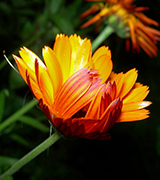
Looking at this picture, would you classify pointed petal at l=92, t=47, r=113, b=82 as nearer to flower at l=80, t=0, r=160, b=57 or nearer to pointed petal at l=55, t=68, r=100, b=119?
pointed petal at l=55, t=68, r=100, b=119

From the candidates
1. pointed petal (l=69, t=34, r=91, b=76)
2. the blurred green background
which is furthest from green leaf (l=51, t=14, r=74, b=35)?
pointed petal (l=69, t=34, r=91, b=76)

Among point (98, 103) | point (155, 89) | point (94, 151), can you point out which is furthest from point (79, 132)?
point (155, 89)

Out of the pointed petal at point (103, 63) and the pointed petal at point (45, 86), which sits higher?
the pointed petal at point (45, 86)

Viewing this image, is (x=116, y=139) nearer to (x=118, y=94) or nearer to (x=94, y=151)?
(x=94, y=151)

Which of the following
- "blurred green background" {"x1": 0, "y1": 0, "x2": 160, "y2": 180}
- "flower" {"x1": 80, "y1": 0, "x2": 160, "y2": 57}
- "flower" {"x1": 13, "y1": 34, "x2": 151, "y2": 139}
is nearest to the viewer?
"flower" {"x1": 13, "y1": 34, "x2": 151, "y2": 139}

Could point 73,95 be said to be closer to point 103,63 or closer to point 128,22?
point 103,63

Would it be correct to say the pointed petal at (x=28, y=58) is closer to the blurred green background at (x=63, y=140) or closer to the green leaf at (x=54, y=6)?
the blurred green background at (x=63, y=140)

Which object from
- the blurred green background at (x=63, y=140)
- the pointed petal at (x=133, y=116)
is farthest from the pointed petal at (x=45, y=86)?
the blurred green background at (x=63, y=140)
